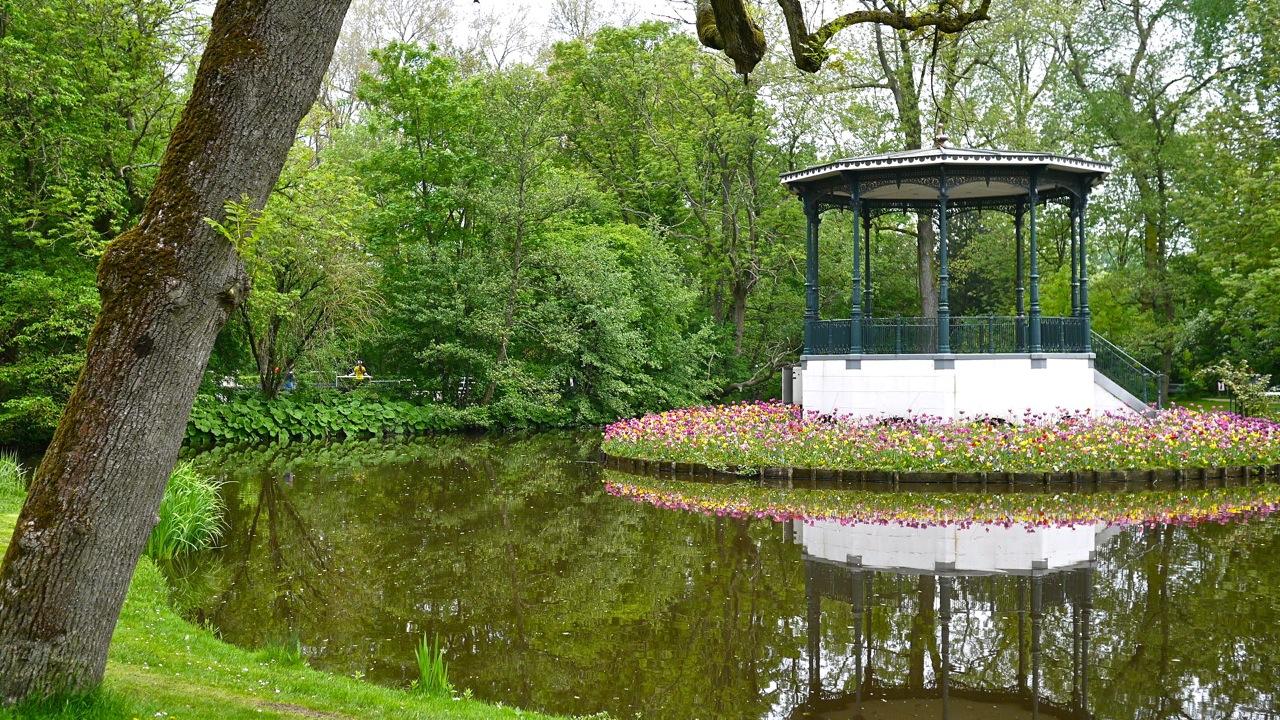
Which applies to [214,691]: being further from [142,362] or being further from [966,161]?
[966,161]

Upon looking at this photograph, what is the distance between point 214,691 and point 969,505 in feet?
32.2

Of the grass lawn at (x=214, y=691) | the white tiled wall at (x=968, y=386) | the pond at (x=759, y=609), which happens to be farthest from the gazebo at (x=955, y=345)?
the grass lawn at (x=214, y=691)

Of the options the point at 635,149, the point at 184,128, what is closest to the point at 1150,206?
the point at 635,149

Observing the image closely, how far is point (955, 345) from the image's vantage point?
57.8 ft

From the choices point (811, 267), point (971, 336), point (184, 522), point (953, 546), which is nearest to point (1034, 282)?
point (971, 336)

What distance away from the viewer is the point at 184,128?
402cm

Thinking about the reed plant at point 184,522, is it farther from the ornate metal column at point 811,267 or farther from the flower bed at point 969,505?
the ornate metal column at point 811,267

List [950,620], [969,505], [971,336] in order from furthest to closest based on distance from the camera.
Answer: [971,336] < [969,505] < [950,620]

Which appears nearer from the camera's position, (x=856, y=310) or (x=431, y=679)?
(x=431, y=679)

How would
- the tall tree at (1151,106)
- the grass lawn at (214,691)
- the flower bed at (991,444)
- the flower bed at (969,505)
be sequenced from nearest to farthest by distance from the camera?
the grass lawn at (214,691), the flower bed at (969,505), the flower bed at (991,444), the tall tree at (1151,106)

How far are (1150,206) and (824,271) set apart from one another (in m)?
10.3

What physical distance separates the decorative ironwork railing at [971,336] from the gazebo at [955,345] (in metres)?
0.02

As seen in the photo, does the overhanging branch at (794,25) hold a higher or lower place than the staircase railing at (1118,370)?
higher

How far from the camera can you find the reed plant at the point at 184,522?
30.4 ft
